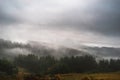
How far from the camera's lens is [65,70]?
619 ft

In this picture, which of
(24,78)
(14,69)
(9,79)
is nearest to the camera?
(24,78)

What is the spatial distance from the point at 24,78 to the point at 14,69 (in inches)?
3450

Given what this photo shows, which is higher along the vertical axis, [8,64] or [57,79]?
[8,64]

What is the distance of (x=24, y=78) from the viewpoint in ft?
286

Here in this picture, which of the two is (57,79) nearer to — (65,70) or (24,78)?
(24,78)

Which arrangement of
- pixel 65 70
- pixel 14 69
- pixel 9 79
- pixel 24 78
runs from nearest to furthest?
pixel 24 78, pixel 9 79, pixel 14 69, pixel 65 70

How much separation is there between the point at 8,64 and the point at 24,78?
94.3m

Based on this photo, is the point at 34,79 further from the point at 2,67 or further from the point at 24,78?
the point at 2,67

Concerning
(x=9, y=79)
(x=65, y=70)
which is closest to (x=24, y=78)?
(x=9, y=79)

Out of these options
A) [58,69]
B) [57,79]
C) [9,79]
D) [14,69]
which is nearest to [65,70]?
[58,69]

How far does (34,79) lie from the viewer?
9181cm

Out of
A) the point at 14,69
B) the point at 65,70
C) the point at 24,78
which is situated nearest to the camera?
the point at 24,78

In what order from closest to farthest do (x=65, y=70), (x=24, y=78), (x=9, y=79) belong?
(x=24, y=78), (x=9, y=79), (x=65, y=70)

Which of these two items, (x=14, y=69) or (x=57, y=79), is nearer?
(x=57, y=79)
